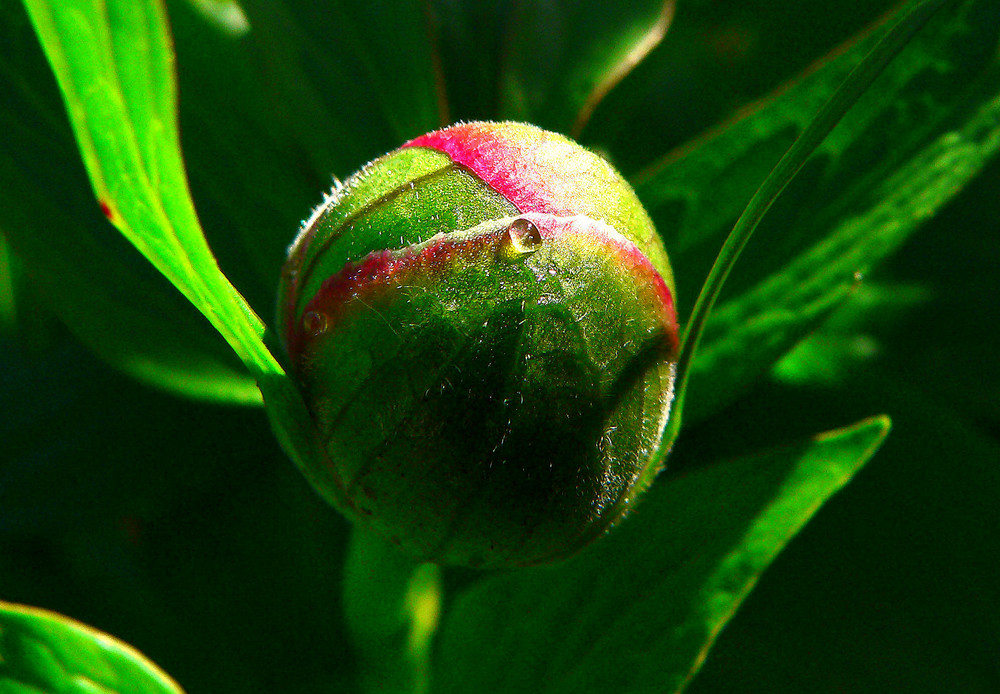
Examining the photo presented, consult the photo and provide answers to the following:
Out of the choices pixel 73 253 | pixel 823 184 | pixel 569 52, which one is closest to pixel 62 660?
pixel 73 253

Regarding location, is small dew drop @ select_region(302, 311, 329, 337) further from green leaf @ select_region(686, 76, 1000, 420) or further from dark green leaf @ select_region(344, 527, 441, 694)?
green leaf @ select_region(686, 76, 1000, 420)

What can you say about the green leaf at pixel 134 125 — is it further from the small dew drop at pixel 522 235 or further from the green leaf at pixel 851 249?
the green leaf at pixel 851 249

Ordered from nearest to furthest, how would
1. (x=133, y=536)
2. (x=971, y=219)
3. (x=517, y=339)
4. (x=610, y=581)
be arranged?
(x=517, y=339) < (x=610, y=581) < (x=133, y=536) < (x=971, y=219)

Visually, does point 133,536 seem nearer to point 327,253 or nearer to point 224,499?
point 224,499

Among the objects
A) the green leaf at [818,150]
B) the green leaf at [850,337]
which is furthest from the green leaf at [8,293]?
the green leaf at [850,337]

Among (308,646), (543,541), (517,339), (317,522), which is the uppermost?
(517,339)

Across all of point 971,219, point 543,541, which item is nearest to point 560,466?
point 543,541

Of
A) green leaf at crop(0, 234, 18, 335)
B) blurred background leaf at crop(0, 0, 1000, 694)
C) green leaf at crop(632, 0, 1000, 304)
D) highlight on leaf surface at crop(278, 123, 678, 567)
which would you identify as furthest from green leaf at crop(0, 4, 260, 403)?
green leaf at crop(632, 0, 1000, 304)

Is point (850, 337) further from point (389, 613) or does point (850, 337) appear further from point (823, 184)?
point (389, 613)
